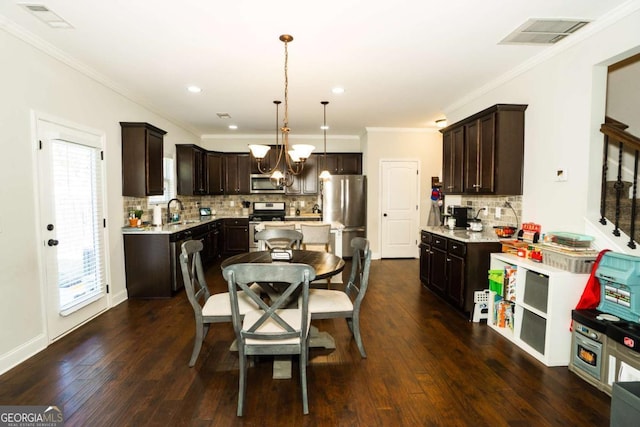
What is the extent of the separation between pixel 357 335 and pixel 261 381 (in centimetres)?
86

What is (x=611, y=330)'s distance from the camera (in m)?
2.22

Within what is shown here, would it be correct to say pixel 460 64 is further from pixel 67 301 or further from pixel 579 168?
pixel 67 301

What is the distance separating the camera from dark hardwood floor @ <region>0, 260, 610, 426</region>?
202 cm

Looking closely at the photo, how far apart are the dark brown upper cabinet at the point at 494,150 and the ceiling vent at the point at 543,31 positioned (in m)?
0.71

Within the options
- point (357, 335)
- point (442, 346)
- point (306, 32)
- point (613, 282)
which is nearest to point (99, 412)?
point (357, 335)

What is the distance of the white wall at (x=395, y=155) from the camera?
22.1 ft

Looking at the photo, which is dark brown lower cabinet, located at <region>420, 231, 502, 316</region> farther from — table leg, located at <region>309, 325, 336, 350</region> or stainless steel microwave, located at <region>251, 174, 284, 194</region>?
stainless steel microwave, located at <region>251, 174, 284, 194</region>

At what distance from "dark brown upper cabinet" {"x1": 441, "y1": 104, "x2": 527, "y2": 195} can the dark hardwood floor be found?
1.61 m

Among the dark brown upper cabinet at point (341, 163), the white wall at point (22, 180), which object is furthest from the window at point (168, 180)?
the dark brown upper cabinet at point (341, 163)

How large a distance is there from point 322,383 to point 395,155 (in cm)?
527

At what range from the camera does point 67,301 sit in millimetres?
3227

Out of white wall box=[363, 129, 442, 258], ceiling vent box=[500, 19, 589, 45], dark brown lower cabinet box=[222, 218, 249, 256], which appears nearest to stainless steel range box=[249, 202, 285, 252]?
dark brown lower cabinet box=[222, 218, 249, 256]

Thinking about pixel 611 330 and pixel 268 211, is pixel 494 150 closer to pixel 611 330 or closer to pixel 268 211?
pixel 611 330

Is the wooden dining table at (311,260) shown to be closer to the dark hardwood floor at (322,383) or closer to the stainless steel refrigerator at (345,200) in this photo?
the dark hardwood floor at (322,383)
